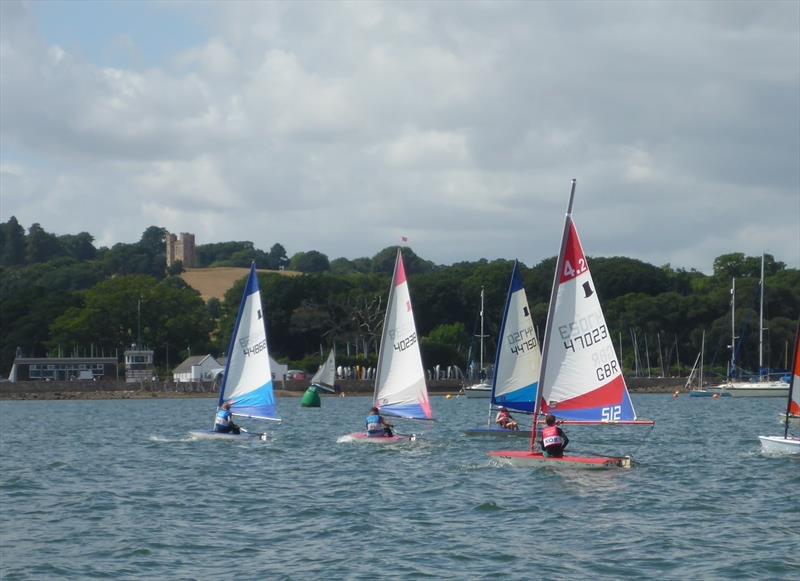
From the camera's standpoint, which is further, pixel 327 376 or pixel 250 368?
pixel 327 376

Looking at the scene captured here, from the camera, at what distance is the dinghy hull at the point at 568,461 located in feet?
101

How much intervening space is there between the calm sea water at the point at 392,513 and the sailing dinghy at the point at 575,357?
144 centimetres

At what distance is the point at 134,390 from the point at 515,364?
7787 cm

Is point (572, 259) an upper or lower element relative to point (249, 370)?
upper

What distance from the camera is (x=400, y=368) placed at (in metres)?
41.8

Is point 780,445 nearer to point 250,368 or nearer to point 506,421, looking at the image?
point 506,421

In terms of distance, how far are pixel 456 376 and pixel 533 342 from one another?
277 feet

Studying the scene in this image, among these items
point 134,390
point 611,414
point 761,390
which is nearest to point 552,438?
point 611,414

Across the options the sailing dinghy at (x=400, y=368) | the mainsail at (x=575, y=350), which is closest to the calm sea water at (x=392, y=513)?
the sailing dinghy at (x=400, y=368)

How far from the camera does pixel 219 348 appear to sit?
5699 inches

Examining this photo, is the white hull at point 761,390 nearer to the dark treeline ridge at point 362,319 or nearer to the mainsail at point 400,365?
the dark treeline ridge at point 362,319

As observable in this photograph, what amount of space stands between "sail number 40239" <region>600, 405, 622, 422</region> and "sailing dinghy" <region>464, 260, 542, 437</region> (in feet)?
40.7

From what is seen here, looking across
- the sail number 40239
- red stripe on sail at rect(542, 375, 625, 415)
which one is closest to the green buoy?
red stripe on sail at rect(542, 375, 625, 415)

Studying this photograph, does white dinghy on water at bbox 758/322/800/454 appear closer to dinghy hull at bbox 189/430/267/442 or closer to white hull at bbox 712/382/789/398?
dinghy hull at bbox 189/430/267/442
